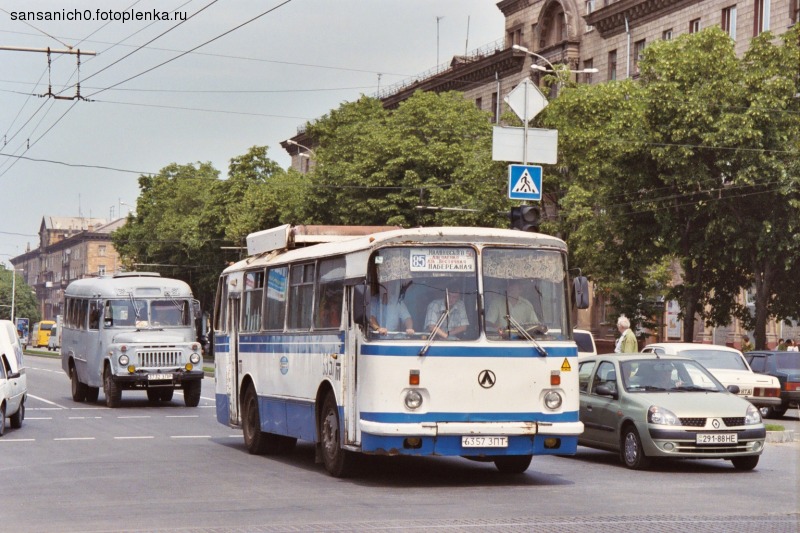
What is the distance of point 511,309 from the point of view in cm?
1506

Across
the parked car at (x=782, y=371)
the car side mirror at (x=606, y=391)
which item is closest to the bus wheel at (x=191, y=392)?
the parked car at (x=782, y=371)

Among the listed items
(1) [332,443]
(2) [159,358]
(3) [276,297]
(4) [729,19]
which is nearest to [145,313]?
(2) [159,358]

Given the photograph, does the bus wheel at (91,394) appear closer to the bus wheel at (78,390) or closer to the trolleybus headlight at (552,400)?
the bus wheel at (78,390)

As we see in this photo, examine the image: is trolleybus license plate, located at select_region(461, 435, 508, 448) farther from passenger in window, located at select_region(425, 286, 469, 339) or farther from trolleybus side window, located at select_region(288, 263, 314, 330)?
trolleybus side window, located at select_region(288, 263, 314, 330)

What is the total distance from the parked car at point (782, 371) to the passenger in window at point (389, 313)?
1942 centimetres

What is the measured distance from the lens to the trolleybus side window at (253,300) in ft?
63.7

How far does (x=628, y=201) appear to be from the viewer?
45.1m

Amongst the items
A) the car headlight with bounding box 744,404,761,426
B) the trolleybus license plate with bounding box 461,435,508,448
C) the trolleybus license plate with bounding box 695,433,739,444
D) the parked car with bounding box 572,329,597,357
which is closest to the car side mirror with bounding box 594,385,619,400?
the trolleybus license plate with bounding box 695,433,739,444

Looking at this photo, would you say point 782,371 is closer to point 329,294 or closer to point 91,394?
point 91,394

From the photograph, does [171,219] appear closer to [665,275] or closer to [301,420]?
[665,275]

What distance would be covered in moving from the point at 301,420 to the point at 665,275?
38648 millimetres

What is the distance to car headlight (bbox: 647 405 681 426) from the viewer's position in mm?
16672

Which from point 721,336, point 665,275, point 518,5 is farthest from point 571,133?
point 518,5

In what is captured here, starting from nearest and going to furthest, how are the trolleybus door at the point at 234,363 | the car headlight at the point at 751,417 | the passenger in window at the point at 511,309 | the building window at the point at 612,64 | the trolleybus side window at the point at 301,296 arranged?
the passenger in window at the point at 511,309
the car headlight at the point at 751,417
the trolleybus side window at the point at 301,296
the trolleybus door at the point at 234,363
the building window at the point at 612,64
